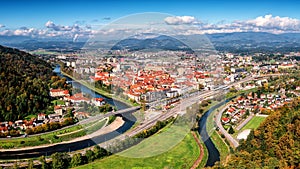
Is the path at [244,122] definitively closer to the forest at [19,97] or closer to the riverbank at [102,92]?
the riverbank at [102,92]

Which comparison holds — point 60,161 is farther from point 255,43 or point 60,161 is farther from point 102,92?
point 255,43

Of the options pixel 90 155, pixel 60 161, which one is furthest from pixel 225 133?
pixel 60 161

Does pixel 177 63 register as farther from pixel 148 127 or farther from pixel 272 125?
pixel 272 125

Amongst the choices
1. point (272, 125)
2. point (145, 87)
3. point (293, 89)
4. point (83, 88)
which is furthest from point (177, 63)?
point (293, 89)

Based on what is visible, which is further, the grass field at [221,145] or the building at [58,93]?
the building at [58,93]

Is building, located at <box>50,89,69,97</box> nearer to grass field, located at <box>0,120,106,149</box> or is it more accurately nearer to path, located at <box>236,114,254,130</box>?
grass field, located at <box>0,120,106,149</box>

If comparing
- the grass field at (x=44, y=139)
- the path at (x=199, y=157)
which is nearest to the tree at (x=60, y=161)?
the grass field at (x=44, y=139)
